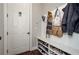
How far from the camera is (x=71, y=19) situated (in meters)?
1.57

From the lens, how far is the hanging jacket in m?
1.55

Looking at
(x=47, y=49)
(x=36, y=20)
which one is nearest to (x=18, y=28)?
(x=36, y=20)

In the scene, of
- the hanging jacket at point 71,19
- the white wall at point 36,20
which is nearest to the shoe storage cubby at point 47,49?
the white wall at point 36,20

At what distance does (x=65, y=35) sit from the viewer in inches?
63.1

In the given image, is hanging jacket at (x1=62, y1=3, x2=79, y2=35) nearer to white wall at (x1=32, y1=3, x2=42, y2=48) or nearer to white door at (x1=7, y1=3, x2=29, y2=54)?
white wall at (x1=32, y1=3, x2=42, y2=48)

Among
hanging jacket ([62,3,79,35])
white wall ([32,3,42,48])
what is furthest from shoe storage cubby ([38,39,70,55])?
hanging jacket ([62,3,79,35])

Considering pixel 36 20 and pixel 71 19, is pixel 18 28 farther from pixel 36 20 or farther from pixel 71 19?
pixel 71 19

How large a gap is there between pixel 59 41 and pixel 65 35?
0.35ft

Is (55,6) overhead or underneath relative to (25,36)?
overhead

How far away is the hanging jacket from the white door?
0.48 metres

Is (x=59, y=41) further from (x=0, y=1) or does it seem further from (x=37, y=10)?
(x=0, y=1)

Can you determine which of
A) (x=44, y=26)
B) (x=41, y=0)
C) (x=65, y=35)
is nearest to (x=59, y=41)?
(x=65, y=35)
